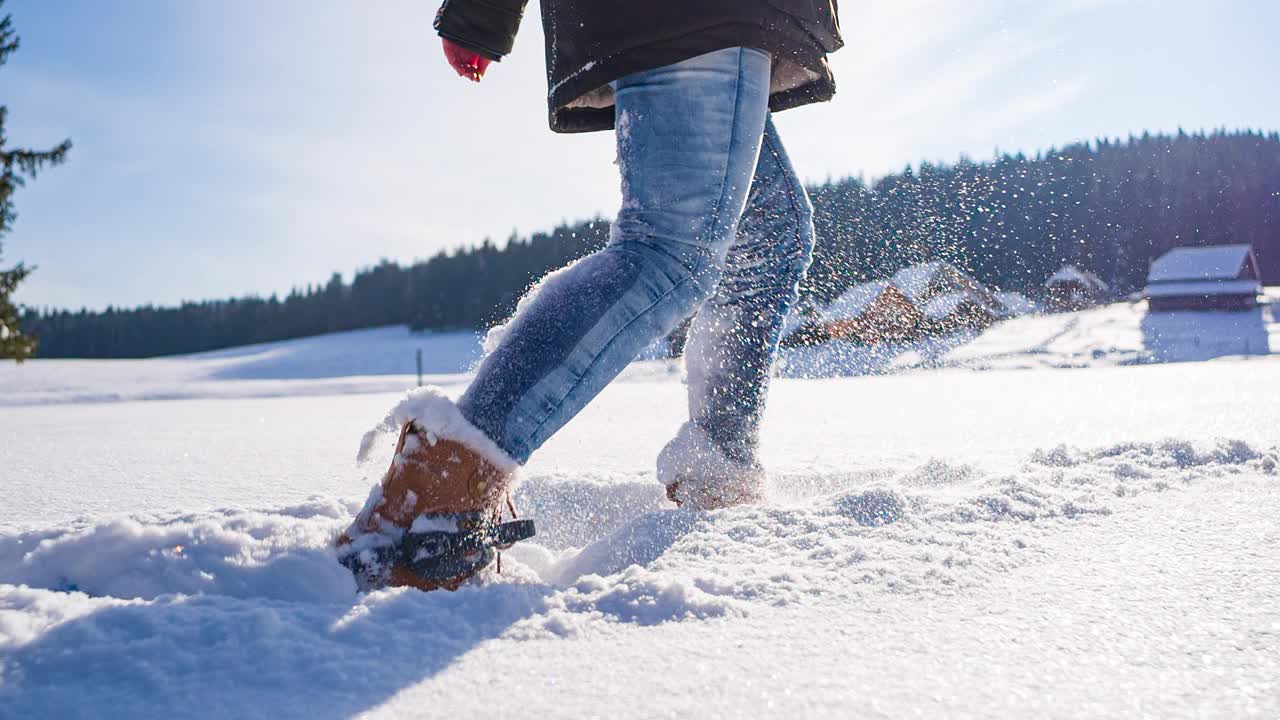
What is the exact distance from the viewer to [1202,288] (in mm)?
30922

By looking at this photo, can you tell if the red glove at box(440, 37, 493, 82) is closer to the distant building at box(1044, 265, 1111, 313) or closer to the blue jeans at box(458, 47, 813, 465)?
the blue jeans at box(458, 47, 813, 465)

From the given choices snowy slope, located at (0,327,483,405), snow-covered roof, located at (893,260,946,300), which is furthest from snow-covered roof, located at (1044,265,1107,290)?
snowy slope, located at (0,327,483,405)

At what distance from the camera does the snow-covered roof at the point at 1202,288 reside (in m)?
30.4

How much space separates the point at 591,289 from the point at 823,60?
63cm

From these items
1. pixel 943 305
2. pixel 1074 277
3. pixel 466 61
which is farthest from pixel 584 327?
pixel 1074 277

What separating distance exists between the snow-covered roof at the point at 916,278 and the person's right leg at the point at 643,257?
29.1 m

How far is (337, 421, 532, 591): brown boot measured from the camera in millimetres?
839

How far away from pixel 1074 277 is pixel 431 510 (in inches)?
1719

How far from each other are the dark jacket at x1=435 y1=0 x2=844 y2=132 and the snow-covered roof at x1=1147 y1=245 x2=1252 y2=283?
37.8m

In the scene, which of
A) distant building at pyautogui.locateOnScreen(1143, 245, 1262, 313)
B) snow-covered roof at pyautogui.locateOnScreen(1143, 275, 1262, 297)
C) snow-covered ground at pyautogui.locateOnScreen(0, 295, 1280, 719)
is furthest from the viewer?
distant building at pyautogui.locateOnScreen(1143, 245, 1262, 313)

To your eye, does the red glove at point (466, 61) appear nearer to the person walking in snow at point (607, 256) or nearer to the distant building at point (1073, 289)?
the person walking in snow at point (607, 256)

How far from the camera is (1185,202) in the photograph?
38.4m

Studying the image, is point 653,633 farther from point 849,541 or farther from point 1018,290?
point 1018,290

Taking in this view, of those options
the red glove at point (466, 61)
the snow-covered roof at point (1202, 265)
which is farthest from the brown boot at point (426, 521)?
the snow-covered roof at point (1202, 265)
